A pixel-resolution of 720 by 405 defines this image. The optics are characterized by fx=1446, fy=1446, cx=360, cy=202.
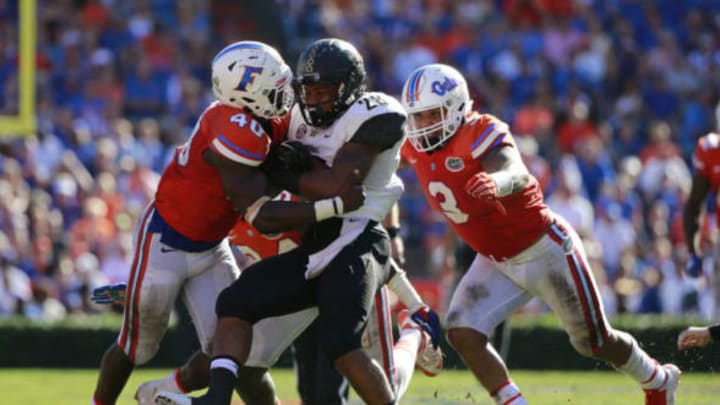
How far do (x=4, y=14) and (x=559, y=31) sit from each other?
6.10 meters

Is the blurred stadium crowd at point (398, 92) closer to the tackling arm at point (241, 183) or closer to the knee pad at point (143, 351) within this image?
the knee pad at point (143, 351)

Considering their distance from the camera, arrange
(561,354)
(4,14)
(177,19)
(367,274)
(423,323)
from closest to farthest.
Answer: (367,274) → (423,323) → (561,354) → (4,14) → (177,19)

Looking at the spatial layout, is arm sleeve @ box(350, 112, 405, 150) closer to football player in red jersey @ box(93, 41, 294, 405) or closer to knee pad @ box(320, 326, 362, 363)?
football player in red jersey @ box(93, 41, 294, 405)

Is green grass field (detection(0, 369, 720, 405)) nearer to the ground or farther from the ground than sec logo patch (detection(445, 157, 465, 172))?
nearer to the ground

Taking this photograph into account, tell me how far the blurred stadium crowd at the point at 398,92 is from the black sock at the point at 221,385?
6.94 m

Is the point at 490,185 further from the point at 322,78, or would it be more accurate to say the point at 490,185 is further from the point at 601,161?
the point at 601,161

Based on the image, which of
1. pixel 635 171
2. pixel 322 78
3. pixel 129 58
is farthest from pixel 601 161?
pixel 322 78

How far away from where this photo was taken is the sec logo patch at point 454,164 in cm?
687

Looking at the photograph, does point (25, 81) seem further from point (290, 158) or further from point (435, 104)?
point (290, 158)

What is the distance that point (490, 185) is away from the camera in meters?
6.19

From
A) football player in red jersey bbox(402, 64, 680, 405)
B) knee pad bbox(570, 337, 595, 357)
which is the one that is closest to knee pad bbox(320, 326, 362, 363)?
football player in red jersey bbox(402, 64, 680, 405)

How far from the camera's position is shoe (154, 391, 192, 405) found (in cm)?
594

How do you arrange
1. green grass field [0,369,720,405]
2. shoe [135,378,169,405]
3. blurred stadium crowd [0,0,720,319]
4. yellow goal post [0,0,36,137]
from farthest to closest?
blurred stadium crowd [0,0,720,319], yellow goal post [0,0,36,137], green grass field [0,369,720,405], shoe [135,378,169,405]

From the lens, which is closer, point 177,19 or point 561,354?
point 561,354
